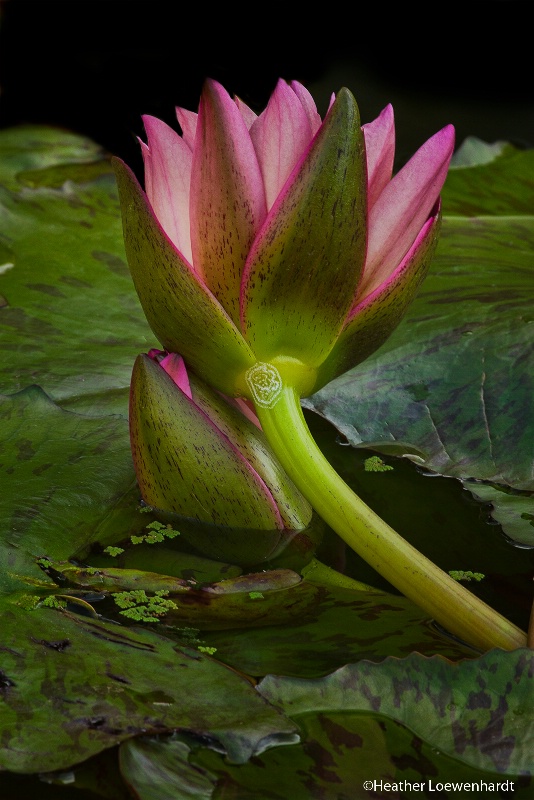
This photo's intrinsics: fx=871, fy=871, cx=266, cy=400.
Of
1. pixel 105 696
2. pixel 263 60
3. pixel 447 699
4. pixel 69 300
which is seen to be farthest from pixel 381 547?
pixel 263 60

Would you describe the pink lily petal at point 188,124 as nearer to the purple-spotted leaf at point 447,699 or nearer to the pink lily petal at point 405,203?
the pink lily petal at point 405,203

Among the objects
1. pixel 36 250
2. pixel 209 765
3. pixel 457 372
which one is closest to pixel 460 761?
pixel 209 765

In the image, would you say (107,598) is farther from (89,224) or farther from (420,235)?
(89,224)

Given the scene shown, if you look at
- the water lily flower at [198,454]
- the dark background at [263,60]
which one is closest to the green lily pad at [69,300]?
the water lily flower at [198,454]

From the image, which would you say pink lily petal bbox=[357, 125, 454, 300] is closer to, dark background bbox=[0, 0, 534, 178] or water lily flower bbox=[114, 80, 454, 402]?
water lily flower bbox=[114, 80, 454, 402]

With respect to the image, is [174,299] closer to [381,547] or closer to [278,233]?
[278,233]
